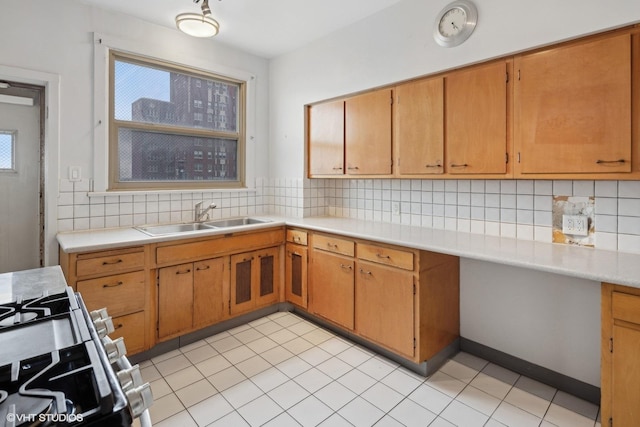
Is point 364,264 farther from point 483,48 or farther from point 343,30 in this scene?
point 343,30

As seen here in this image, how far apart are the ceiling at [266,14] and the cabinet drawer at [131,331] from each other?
233 centimetres

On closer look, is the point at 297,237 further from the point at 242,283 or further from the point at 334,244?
the point at 242,283

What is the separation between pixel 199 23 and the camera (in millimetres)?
2500

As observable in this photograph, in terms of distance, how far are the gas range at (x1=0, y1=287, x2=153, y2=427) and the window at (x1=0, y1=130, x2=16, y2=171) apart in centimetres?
205

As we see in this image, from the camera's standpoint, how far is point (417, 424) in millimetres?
1879

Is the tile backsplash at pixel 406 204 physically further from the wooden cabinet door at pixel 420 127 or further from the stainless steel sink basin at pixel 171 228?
the wooden cabinet door at pixel 420 127

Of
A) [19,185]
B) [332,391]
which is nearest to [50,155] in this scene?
[19,185]

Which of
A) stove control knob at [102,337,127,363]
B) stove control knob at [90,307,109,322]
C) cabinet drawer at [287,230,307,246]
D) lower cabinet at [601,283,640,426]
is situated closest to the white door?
cabinet drawer at [287,230,307,246]

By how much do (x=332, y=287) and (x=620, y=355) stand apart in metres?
1.83

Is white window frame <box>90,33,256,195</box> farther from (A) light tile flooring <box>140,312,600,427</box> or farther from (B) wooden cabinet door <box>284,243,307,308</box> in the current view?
(A) light tile flooring <box>140,312,600,427</box>

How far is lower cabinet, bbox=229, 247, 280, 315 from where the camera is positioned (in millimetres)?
3025

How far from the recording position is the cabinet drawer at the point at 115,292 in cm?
228

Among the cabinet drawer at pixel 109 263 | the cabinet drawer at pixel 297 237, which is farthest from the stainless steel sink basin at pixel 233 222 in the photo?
the cabinet drawer at pixel 109 263

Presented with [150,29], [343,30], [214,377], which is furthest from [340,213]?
[150,29]
